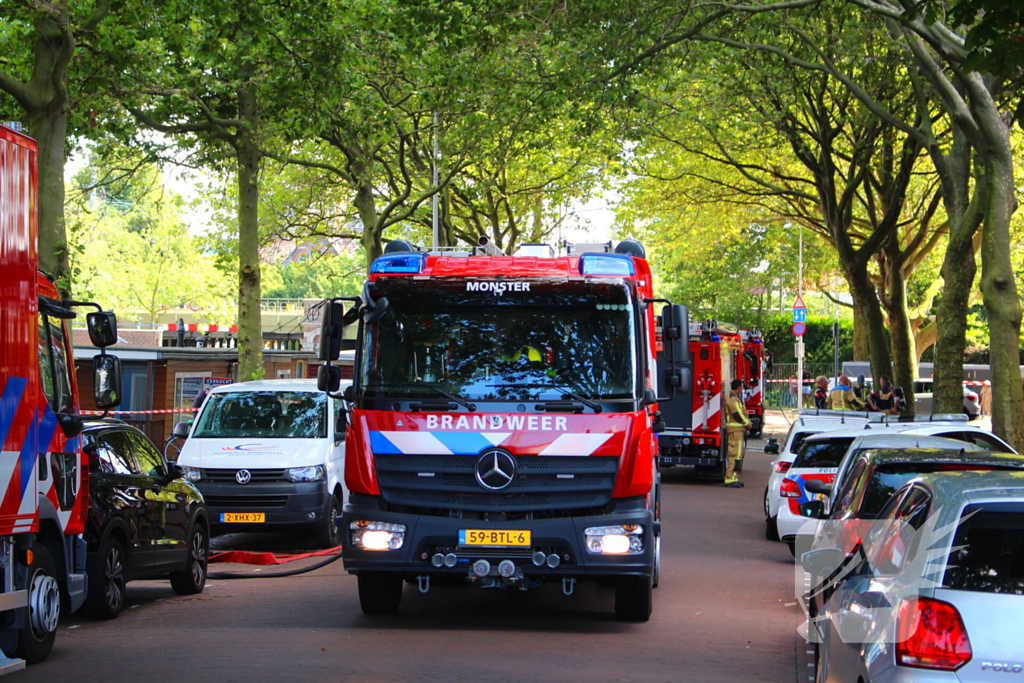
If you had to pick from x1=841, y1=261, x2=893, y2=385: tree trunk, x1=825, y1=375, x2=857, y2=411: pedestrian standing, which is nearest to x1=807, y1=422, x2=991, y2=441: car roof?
x1=825, y1=375, x2=857, y2=411: pedestrian standing

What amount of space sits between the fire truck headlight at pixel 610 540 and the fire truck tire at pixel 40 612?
12.2 ft

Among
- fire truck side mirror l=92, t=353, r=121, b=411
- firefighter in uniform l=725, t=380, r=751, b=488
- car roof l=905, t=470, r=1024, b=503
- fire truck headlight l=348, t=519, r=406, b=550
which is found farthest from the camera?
firefighter in uniform l=725, t=380, r=751, b=488

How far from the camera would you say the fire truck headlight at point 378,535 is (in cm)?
952

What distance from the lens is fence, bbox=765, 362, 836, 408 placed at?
182 ft

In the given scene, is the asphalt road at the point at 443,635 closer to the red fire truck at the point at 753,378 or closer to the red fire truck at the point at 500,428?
the red fire truck at the point at 500,428

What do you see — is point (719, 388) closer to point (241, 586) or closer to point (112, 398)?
point (241, 586)

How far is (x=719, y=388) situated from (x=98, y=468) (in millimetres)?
16380

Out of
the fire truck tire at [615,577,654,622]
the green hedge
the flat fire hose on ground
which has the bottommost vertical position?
the flat fire hose on ground

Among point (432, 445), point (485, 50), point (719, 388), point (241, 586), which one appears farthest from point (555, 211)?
point (432, 445)

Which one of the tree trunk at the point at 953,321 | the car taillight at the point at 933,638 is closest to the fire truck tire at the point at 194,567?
the car taillight at the point at 933,638

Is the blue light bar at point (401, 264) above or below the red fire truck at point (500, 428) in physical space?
above

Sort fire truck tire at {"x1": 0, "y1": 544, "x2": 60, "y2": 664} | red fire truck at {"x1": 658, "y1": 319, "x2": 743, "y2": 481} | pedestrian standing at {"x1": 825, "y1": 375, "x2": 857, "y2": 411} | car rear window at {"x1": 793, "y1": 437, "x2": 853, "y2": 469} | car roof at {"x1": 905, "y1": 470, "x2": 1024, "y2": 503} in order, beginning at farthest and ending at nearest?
1. pedestrian standing at {"x1": 825, "y1": 375, "x2": 857, "y2": 411}
2. red fire truck at {"x1": 658, "y1": 319, "x2": 743, "y2": 481}
3. car rear window at {"x1": 793, "y1": 437, "x2": 853, "y2": 469}
4. fire truck tire at {"x1": 0, "y1": 544, "x2": 60, "y2": 664}
5. car roof at {"x1": 905, "y1": 470, "x2": 1024, "y2": 503}

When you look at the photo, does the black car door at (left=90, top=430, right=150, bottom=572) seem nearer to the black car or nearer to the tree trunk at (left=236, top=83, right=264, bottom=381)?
the black car

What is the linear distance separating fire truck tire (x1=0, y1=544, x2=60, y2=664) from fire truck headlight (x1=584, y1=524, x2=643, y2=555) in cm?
371
